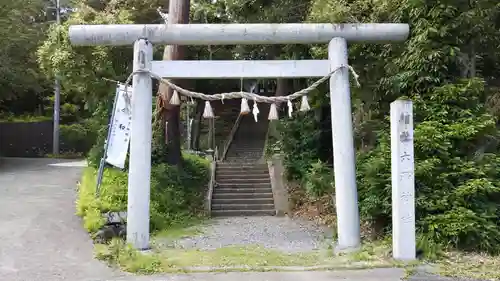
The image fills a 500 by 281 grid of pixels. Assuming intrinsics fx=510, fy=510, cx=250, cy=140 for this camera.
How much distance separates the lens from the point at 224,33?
9.87 metres

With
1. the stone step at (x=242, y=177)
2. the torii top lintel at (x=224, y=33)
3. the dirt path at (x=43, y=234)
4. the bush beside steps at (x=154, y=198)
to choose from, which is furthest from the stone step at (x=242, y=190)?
the torii top lintel at (x=224, y=33)

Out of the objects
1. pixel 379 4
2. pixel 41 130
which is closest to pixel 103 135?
pixel 379 4

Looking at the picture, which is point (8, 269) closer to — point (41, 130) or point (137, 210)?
point (137, 210)

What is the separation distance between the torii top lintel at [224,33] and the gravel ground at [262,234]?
13.4ft

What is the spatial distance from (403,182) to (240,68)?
3.64 m

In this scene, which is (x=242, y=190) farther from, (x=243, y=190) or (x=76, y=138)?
(x=76, y=138)

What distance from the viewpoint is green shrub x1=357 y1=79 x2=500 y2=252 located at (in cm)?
915

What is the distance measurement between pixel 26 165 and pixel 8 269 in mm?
12440

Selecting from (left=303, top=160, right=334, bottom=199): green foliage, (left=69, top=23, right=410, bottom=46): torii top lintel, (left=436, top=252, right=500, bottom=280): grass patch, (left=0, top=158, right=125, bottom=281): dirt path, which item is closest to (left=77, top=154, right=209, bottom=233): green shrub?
(left=0, top=158, right=125, bottom=281): dirt path

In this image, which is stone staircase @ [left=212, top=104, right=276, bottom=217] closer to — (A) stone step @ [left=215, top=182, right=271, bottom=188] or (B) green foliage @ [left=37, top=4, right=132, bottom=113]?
(A) stone step @ [left=215, top=182, right=271, bottom=188]

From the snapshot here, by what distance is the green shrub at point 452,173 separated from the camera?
915cm

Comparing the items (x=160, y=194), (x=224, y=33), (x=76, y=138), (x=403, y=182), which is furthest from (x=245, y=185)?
(x=76, y=138)

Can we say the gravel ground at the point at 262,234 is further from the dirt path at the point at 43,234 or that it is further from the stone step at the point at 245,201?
the dirt path at the point at 43,234

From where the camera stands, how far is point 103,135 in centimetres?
1588
